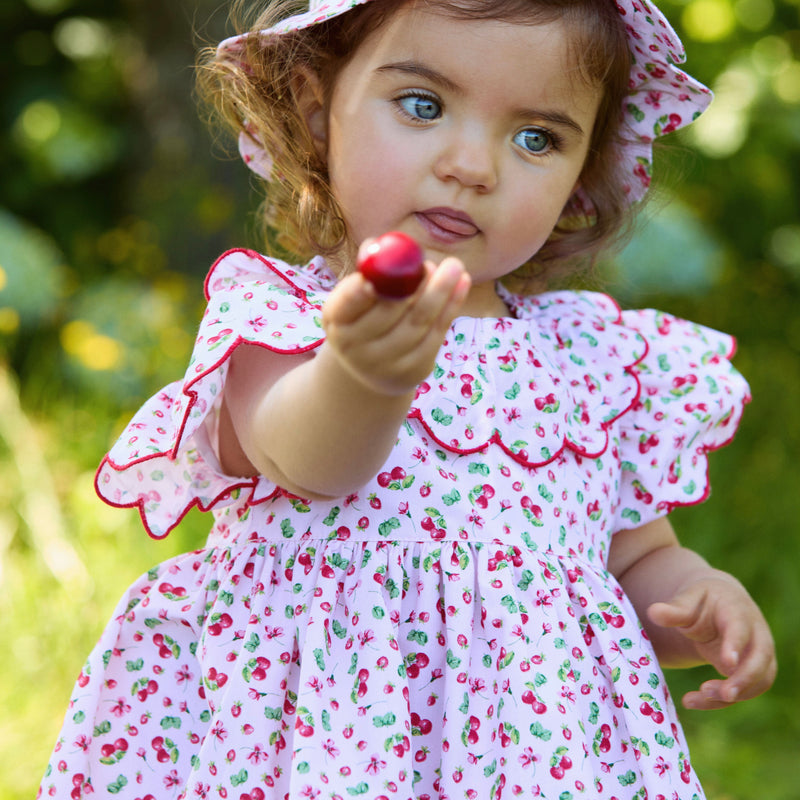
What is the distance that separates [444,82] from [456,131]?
5 cm

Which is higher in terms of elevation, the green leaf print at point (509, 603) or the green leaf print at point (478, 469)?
the green leaf print at point (478, 469)

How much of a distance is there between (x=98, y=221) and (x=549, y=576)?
9.25 ft

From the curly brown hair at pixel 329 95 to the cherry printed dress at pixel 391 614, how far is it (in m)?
0.10

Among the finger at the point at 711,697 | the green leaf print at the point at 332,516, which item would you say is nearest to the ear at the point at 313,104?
the green leaf print at the point at 332,516

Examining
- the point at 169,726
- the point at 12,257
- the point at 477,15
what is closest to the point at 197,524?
the point at 12,257

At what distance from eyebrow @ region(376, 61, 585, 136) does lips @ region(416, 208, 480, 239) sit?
0.12 m

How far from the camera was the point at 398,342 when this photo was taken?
781 mm

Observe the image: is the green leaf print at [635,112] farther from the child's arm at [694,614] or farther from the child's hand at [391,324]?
the child's hand at [391,324]

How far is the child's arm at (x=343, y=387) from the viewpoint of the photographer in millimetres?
778

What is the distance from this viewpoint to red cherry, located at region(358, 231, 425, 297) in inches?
29.1

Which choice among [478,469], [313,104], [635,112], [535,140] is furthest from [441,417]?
[635,112]

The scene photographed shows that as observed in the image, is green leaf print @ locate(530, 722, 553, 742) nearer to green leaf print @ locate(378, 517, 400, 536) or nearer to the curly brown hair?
green leaf print @ locate(378, 517, 400, 536)

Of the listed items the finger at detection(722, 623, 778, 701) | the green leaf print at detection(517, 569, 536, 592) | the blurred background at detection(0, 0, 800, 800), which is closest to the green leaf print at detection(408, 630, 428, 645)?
the green leaf print at detection(517, 569, 536, 592)

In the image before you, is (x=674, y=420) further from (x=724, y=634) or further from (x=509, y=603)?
(x=509, y=603)
